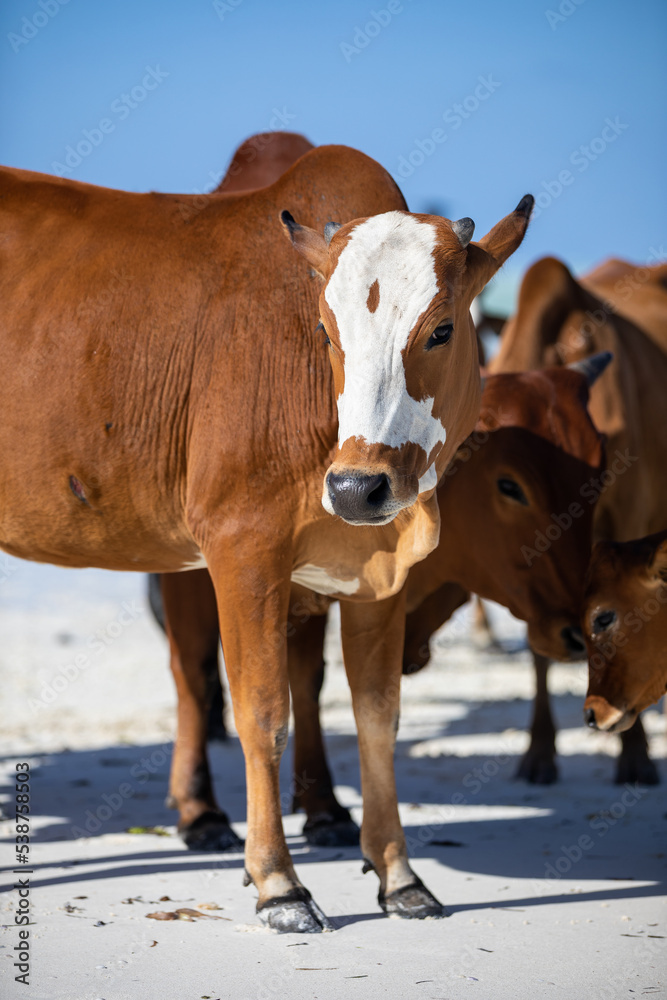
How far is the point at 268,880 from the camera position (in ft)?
12.9

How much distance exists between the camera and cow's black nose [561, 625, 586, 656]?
5023 millimetres

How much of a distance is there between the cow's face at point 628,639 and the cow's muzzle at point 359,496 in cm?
156

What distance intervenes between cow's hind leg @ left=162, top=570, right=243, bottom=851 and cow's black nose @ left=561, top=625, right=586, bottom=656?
5.46 feet

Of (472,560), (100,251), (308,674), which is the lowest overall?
(308,674)

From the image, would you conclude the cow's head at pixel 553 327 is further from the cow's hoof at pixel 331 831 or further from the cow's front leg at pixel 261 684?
the cow's front leg at pixel 261 684

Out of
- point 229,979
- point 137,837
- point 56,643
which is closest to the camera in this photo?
point 229,979

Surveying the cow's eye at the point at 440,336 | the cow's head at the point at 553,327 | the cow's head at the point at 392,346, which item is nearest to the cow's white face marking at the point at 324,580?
the cow's head at the point at 392,346

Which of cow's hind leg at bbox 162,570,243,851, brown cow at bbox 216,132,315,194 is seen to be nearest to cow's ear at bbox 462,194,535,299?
brown cow at bbox 216,132,315,194

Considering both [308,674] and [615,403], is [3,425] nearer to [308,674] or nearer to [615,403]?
[308,674]

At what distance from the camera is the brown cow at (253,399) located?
3.72m

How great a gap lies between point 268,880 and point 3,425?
1.92m

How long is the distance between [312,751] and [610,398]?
8.88ft

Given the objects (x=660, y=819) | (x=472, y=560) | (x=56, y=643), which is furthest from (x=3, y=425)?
(x=56, y=643)

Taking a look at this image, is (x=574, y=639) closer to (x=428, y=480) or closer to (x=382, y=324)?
(x=428, y=480)
